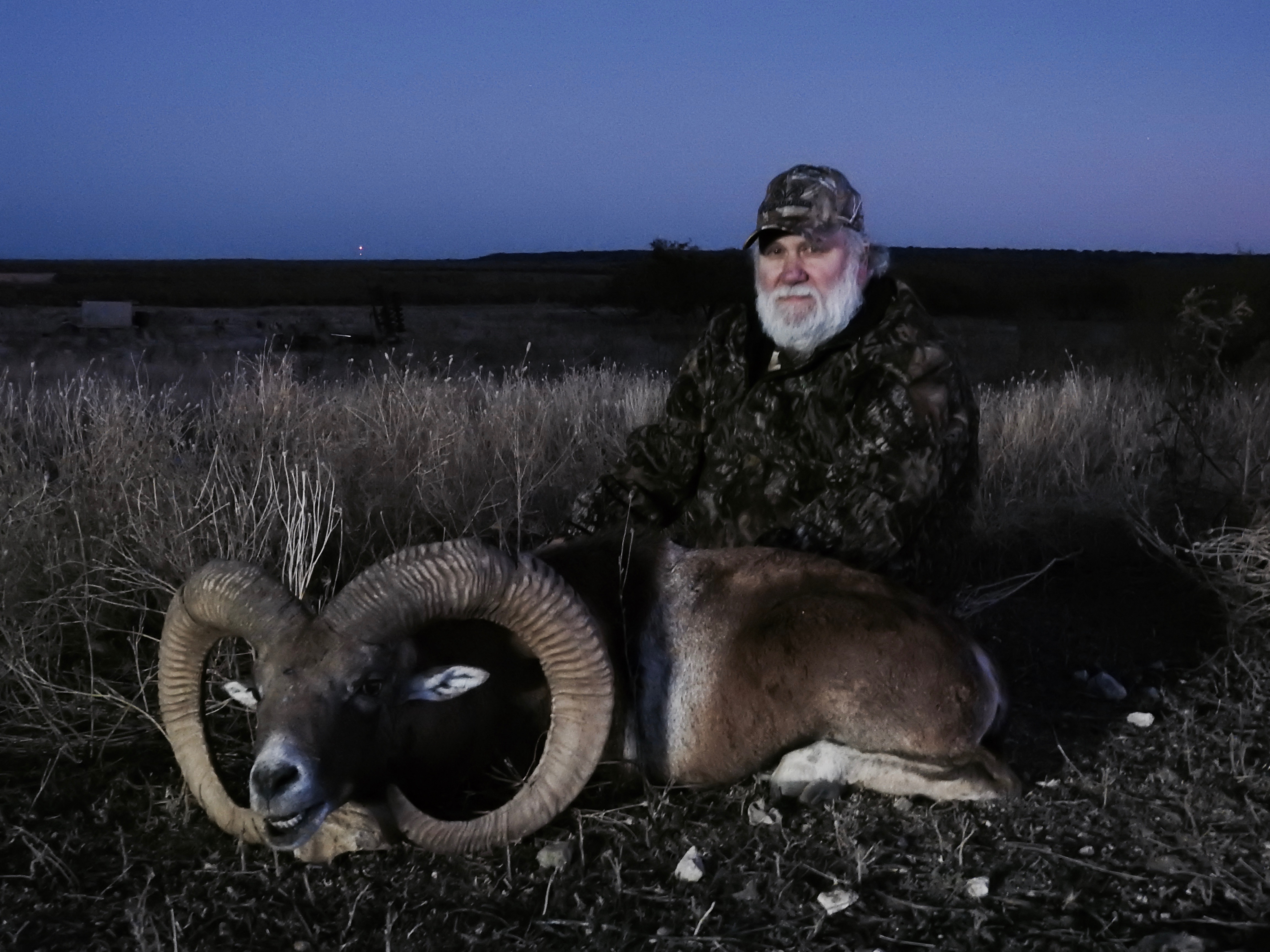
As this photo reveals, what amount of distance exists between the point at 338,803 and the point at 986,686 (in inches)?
82.9

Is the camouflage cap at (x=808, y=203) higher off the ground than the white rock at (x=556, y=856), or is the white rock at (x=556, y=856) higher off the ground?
the camouflage cap at (x=808, y=203)

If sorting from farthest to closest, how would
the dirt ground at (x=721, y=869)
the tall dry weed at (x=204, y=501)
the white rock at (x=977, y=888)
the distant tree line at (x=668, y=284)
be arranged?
the distant tree line at (x=668, y=284)
the tall dry weed at (x=204, y=501)
the white rock at (x=977, y=888)
the dirt ground at (x=721, y=869)

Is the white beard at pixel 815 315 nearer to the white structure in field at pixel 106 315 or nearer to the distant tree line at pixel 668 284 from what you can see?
the distant tree line at pixel 668 284

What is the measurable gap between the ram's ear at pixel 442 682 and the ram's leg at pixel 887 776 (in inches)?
42.5

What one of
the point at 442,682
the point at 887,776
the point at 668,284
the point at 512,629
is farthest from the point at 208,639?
Result: the point at 668,284

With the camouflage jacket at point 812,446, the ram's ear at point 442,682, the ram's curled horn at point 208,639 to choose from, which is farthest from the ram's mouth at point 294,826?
the camouflage jacket at point 812,446

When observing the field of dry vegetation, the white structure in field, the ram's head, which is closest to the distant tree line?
the field of dry vegetation

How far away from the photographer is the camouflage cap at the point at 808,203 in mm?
5363

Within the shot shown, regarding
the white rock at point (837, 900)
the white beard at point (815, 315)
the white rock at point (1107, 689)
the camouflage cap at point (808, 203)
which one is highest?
the camouflage cap at point (808, 203)

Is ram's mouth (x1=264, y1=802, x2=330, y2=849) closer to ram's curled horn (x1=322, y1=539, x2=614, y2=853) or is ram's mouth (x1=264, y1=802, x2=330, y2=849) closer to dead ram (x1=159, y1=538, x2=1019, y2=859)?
dead ram (x1=159, y1=538, x2=1019, y2=859)

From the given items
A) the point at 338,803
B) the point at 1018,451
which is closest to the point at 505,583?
the point at 338,803

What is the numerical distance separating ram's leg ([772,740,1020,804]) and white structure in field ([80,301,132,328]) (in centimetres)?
2856

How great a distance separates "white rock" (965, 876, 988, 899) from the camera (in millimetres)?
3533

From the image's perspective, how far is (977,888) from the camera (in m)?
3.54
